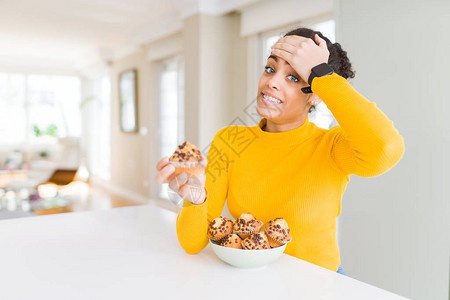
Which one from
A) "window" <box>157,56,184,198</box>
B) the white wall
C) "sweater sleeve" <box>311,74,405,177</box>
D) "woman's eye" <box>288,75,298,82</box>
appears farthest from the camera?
"window" <box>157,56,184,198</box>

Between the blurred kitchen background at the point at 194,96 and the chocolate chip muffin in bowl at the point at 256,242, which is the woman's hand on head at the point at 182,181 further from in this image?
the blurred kitchen background at the point at 194,96

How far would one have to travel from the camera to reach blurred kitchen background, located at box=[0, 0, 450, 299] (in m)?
1.72

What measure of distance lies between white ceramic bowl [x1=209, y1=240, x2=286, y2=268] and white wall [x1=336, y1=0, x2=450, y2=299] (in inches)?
44.0

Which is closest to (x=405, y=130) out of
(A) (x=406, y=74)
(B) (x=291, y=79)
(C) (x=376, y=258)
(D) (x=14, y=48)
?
(A) (x=406, y=74)

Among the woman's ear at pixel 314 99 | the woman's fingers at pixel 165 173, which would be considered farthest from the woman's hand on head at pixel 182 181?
the woman's ear at pixel 314 99

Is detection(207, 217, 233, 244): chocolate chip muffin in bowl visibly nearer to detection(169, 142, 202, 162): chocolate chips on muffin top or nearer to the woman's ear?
detection(169, 142, 202, 162): chocolate chips on muffin top

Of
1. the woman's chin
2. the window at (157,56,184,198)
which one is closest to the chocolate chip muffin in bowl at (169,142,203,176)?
the woman's chin

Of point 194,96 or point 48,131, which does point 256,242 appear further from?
point 48,131

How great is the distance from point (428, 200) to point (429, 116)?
371 millimetres

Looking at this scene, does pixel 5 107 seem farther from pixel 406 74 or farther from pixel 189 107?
pixel 406 74

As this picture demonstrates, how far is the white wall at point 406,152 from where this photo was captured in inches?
65.0

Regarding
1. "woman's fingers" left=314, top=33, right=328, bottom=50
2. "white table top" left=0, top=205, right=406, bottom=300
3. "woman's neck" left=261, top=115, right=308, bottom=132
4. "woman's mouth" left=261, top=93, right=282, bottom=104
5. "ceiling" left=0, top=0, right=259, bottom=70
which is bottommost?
"white table top" left=0, top=205, right=406, bottom=300

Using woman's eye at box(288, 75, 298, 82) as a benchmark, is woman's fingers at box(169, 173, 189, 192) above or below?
below

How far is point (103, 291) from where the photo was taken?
0.79 metres
